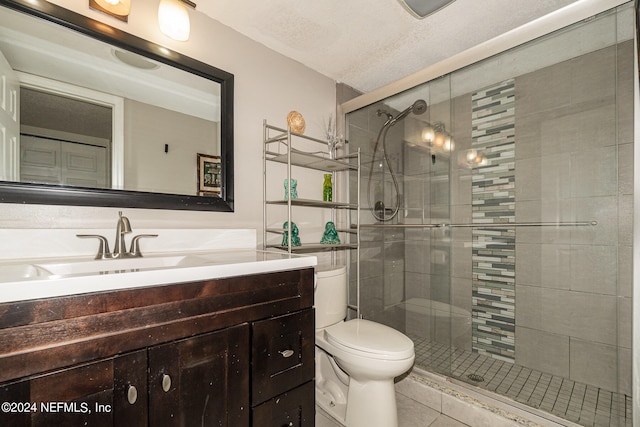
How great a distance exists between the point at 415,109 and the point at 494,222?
927 mm

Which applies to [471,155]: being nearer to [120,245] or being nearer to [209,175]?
[209,175]

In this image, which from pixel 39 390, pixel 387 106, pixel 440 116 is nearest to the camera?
pixel 39 390

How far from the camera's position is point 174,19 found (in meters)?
1.32

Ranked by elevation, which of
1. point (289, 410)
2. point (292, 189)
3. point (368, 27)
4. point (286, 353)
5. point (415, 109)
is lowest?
point (289, 410)

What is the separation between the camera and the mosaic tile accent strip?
1796 mm

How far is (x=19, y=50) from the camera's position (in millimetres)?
1054

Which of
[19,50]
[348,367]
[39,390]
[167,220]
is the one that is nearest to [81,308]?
[39,390]

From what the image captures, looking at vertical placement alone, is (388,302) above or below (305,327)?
below

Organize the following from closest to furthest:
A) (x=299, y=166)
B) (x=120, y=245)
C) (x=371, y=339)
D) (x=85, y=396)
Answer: (x=85, y=396) → (x=120, y=245) → (x=371, y=339) → (x=299, y=166)

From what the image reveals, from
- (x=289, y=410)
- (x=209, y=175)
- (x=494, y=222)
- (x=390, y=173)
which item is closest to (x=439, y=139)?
(x=390, y=173)

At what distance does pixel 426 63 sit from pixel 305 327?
190 cm

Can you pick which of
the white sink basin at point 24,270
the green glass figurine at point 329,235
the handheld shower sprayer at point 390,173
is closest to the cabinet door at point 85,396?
the white sink basin at point 24,270

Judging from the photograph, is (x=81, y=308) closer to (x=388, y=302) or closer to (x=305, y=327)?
(x=305, y=327)

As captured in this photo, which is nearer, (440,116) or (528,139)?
(528,139)
